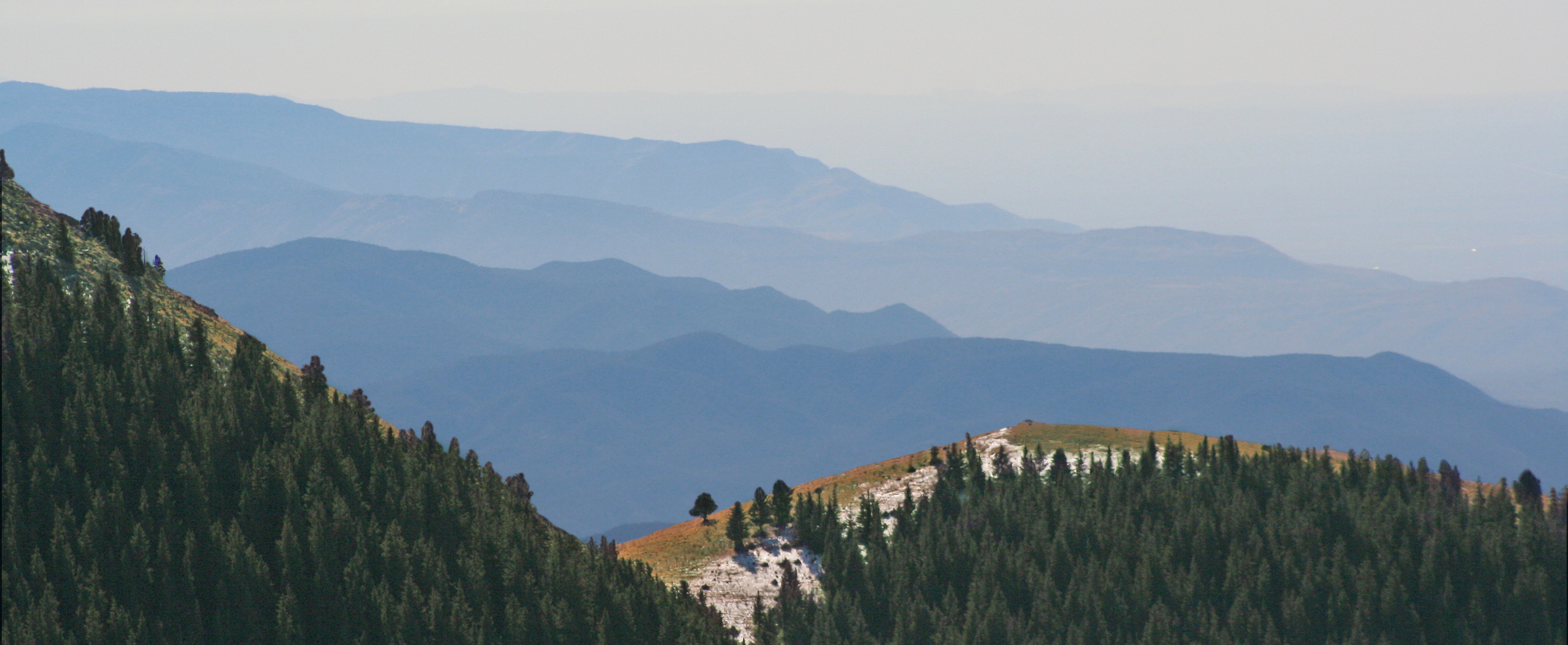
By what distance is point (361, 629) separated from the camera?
67.2 m

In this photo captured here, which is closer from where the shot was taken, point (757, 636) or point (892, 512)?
point (757, 636)

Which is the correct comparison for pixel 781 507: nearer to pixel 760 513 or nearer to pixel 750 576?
pixel 760 513

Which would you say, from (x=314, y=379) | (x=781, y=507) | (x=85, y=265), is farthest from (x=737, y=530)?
(x=85, y=265)

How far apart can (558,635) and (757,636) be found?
45.9ft

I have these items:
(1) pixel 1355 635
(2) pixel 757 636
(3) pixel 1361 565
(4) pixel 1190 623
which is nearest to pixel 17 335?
(2) pixel 757 636

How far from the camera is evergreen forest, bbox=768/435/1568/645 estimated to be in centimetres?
7906

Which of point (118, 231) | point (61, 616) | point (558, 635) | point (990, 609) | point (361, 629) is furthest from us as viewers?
point (118, 231)

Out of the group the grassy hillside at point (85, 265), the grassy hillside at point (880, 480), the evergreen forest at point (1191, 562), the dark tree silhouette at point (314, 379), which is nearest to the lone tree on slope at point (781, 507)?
the evergreen forest at point (1191, 562)

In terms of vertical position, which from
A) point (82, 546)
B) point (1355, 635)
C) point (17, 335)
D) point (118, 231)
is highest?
point (118, 231)

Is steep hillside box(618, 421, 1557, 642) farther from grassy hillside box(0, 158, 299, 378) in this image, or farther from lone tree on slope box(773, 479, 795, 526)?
grassy hillside box(0, 158, 299, 378)

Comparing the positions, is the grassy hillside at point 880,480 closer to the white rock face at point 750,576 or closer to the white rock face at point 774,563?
the white rock face at point 774,563

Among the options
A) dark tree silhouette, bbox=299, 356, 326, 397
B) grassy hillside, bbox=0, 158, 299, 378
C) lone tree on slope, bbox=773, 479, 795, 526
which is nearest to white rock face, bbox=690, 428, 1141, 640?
lone tree on slope, bbox=773, 479, 795, 526

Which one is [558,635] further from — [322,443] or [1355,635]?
[1355,635]

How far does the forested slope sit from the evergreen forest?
16041 millimetres
